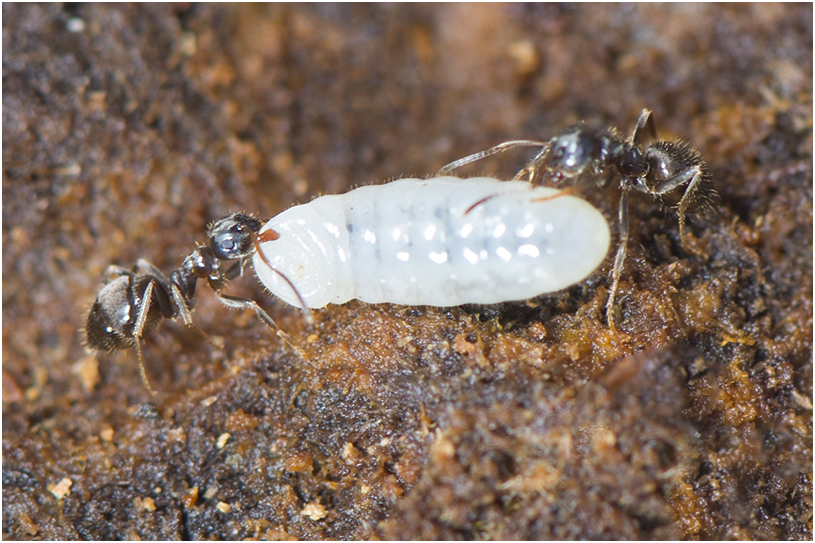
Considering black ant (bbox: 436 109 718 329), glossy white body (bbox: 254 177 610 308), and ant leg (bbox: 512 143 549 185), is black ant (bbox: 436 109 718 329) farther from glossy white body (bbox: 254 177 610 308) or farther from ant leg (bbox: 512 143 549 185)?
glossy white body (bbox: 254 177 610 308)

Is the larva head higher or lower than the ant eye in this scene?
lower

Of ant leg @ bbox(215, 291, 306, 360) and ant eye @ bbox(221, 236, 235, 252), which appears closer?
ant leg @ bbox(215, 291, 306, 360)

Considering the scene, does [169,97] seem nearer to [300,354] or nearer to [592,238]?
[300,354]

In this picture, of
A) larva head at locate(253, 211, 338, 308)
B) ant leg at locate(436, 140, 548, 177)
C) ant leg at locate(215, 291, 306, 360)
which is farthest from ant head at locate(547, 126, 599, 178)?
ant leg at locate(215, 291, 306, 360)

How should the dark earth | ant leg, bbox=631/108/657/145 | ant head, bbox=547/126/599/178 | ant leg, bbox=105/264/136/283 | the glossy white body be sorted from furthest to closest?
ant leg, bbox=105/264/136/283
ant leg, bbox=631/108/657/145
ant head, bbox=547/126/599/178
the glossy white body
the dark earth

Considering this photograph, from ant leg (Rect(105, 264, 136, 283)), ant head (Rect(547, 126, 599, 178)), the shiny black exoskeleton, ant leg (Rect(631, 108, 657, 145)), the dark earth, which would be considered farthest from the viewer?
ant leg (Rect(105, 264, 136, 283))

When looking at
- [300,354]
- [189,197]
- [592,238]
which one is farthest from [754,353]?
[189,197]

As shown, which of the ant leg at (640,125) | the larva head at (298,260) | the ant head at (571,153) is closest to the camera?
the larva head at (298,260)

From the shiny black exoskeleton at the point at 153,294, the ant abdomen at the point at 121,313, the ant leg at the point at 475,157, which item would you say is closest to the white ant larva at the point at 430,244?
the shiny black exoskeleton at the point at 153,294

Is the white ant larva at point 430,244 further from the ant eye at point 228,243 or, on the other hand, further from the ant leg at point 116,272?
the ant leg at point 116,272
